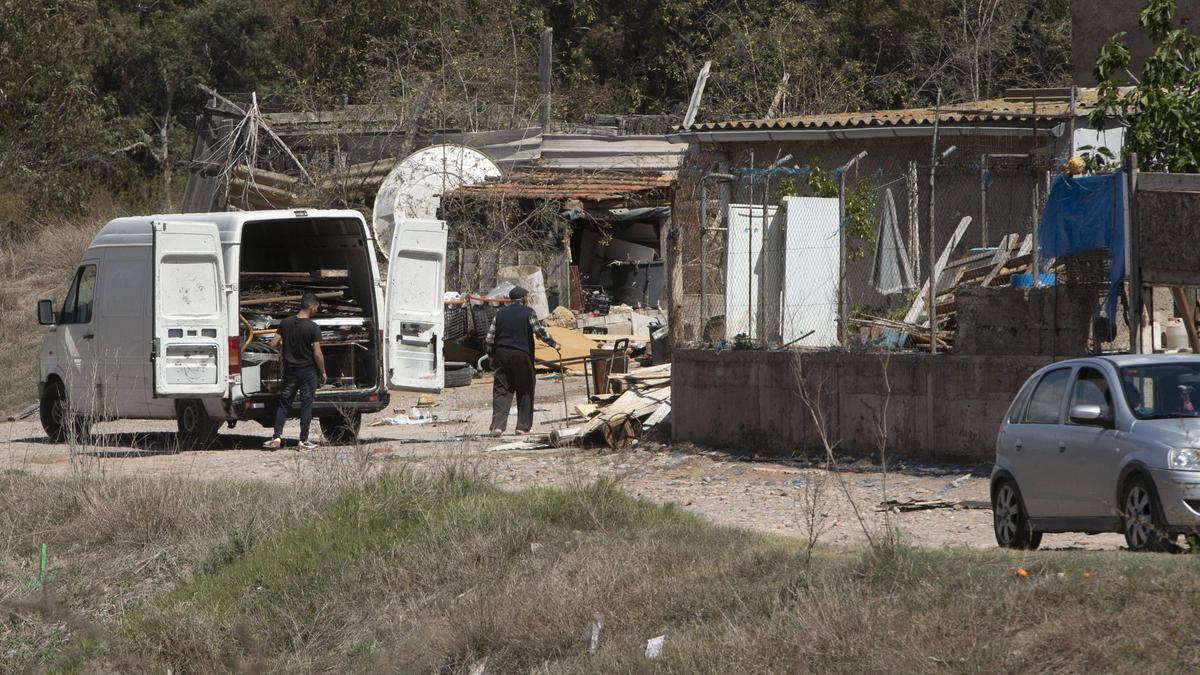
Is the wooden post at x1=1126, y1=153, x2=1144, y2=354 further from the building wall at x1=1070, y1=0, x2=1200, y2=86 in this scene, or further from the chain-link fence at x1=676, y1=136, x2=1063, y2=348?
the building wall at x1=1070, y1=0, x2=1200, y2=86

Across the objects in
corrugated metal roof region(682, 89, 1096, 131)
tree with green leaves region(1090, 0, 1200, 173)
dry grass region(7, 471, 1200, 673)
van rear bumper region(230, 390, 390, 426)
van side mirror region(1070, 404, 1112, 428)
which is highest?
corrugated metal roof region(682, 89, 1096, 131)

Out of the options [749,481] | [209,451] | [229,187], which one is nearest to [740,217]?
[749,481]

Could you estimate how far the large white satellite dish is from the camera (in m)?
27.0

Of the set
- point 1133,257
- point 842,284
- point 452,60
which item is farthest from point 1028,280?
point 452,60

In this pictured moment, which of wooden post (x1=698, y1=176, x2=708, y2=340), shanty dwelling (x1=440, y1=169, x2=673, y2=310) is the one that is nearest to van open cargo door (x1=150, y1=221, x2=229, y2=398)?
wooden post (x1=698, y1=176, x2=708, y2=340)

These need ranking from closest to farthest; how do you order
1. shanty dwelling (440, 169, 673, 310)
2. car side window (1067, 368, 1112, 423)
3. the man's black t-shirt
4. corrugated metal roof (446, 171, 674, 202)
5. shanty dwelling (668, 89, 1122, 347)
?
car side window (1067, 368, 1112, 423), shanty dwelling (668, 89, 1122, 347), the man's black t-shirt, corrugated metal roof (446, 171, 674, 202), shanty dwelling (440, 169, 673, 310)

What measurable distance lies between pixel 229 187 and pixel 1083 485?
23315mm

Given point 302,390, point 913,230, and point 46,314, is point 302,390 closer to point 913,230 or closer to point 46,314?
point 46,314

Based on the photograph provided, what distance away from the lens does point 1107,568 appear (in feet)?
21.9

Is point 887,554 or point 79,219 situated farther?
point 79,219

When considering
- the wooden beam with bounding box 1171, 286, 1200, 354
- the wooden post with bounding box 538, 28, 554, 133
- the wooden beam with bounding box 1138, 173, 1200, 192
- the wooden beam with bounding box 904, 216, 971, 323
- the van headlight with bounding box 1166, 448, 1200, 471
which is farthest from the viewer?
the wooden post with bounding box 538, 28, 554, 133

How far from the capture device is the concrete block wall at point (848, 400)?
1310cm

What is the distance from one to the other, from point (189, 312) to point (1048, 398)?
927 centimetres

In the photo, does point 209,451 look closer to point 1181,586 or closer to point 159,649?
point 159,649
